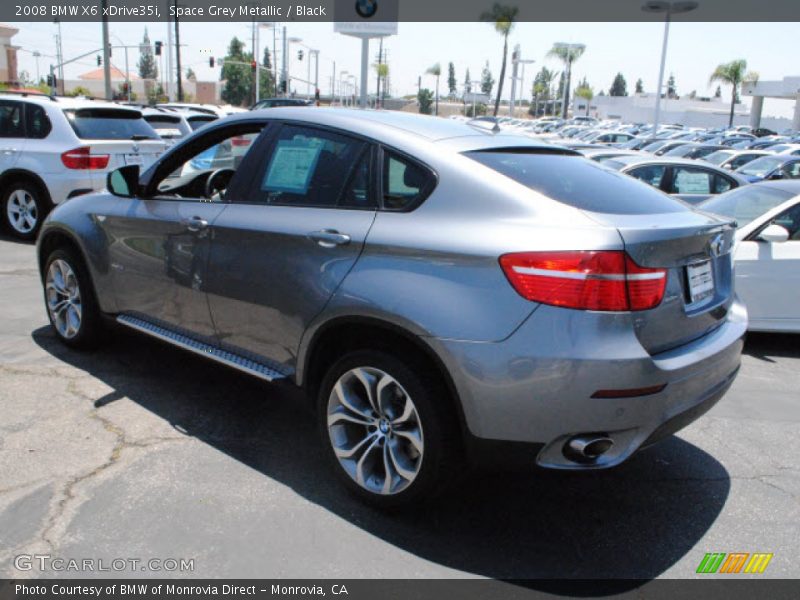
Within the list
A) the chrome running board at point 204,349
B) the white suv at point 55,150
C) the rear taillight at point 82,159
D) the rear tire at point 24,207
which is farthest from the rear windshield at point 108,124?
the chrome running board at point 204,349

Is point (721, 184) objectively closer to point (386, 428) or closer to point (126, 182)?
point (126, 182)

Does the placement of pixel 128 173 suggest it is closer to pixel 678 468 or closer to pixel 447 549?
pixel 447 549

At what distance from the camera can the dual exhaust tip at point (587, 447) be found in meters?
2.73

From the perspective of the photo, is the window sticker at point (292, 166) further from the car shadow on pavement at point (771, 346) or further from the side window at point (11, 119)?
the side window at point (11, 119)

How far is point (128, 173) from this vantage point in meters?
4.51

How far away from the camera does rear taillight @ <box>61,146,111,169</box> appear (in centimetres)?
892

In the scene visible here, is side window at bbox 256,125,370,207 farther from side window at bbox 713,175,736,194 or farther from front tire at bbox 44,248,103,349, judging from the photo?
side window at bbox 713,175,736,194

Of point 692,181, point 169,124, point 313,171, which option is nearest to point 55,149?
point 169,124

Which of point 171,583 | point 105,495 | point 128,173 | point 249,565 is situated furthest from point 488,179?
point 128,173

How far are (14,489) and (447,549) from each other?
2022 mm

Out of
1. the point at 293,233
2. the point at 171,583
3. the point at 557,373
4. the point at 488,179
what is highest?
the point at 488,179

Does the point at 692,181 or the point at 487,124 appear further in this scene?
the point at 692,181
